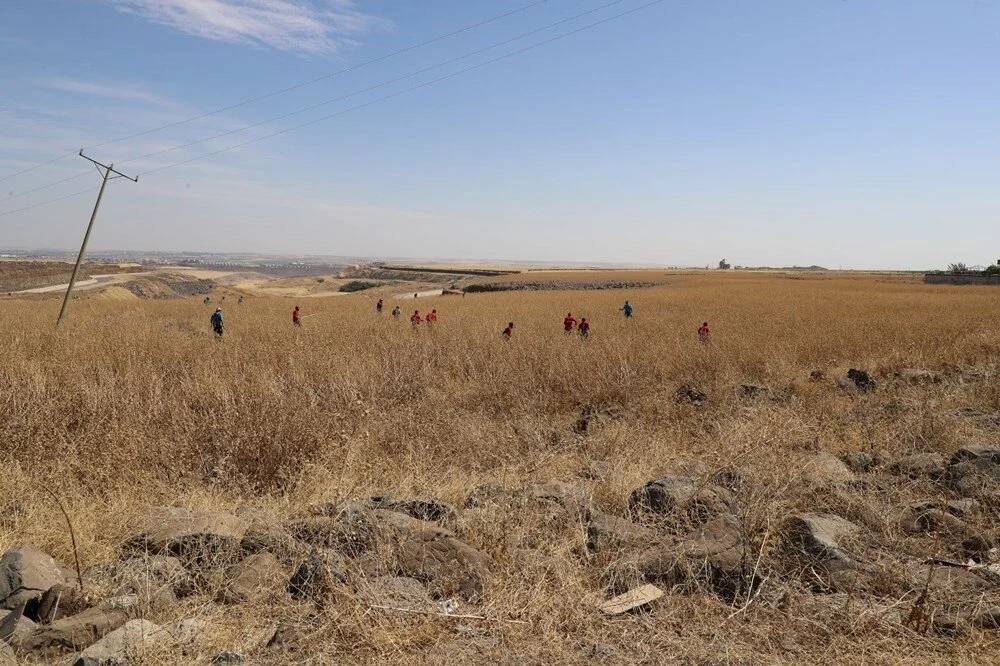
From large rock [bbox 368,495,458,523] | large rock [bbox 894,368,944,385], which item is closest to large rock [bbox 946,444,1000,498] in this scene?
large rock [bbox 368,495,458,523]

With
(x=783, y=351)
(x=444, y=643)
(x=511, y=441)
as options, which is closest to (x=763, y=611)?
(x=444, y=643)

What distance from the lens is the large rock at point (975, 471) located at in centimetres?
500

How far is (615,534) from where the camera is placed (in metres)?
4.11

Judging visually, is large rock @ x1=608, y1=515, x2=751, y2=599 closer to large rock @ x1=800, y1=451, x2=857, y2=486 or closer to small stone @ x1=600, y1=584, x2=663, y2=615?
small stone @ x1=600, y1=584, x2=663, y2=615

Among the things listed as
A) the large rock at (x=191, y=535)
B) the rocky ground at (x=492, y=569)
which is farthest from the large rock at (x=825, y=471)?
the large rock at (x=191, y=535)

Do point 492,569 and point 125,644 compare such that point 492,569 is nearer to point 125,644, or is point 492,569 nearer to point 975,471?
point 125,644

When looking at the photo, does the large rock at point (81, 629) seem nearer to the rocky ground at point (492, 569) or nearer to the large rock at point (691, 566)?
the rocky ground at point (492, 569)

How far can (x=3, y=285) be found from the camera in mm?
61469

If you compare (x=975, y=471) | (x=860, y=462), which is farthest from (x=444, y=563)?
(x=975, y=471)

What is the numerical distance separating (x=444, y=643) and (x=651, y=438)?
434 centimetres

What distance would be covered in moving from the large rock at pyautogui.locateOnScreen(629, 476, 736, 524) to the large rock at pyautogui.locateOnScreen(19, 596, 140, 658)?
3.35 m

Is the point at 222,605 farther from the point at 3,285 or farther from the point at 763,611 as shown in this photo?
the point at 3,285

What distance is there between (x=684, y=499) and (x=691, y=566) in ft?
3.18

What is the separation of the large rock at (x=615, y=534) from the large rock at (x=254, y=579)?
2062 mm
